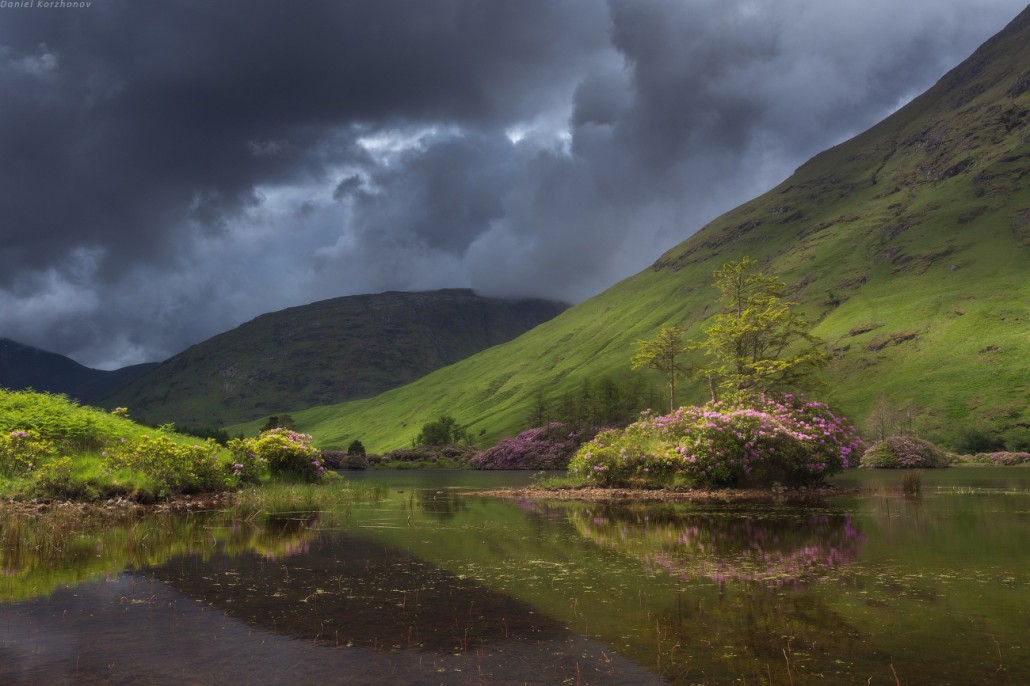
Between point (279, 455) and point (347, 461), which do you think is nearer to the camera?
point (279, 455)

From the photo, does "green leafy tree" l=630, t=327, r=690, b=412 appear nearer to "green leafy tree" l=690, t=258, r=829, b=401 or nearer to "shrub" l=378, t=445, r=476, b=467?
"green leafy tree" l=690, t=258, r=829, b=401

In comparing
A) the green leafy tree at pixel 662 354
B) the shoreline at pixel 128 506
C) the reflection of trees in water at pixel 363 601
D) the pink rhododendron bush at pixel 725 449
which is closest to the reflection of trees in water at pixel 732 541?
the reflection of trees in water at pixel 363 601

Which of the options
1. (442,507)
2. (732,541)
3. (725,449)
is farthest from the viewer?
(725,449)

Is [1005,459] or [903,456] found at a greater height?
[903,456]

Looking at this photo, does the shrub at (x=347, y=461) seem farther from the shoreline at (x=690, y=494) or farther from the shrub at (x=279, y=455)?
the shoreline at (x=690, y=494)

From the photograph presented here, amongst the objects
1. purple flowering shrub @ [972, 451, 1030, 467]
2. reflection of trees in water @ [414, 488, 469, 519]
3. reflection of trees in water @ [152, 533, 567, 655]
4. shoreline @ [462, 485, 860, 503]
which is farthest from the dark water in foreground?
purple flowering shrub @ [972, 451, 1030, 467]

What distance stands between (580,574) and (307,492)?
77.8ft

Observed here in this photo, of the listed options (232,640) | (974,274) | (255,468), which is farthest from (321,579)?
(974,274)

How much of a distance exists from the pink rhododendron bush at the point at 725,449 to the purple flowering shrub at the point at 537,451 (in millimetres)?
89095

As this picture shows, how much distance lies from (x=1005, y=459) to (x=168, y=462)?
121163 mm

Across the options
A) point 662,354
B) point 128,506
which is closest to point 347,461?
point 662,354

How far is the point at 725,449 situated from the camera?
37.4m

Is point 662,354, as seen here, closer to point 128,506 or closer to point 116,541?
point 128,506

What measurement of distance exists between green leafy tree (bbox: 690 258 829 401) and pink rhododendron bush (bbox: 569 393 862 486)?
27.2 feet
